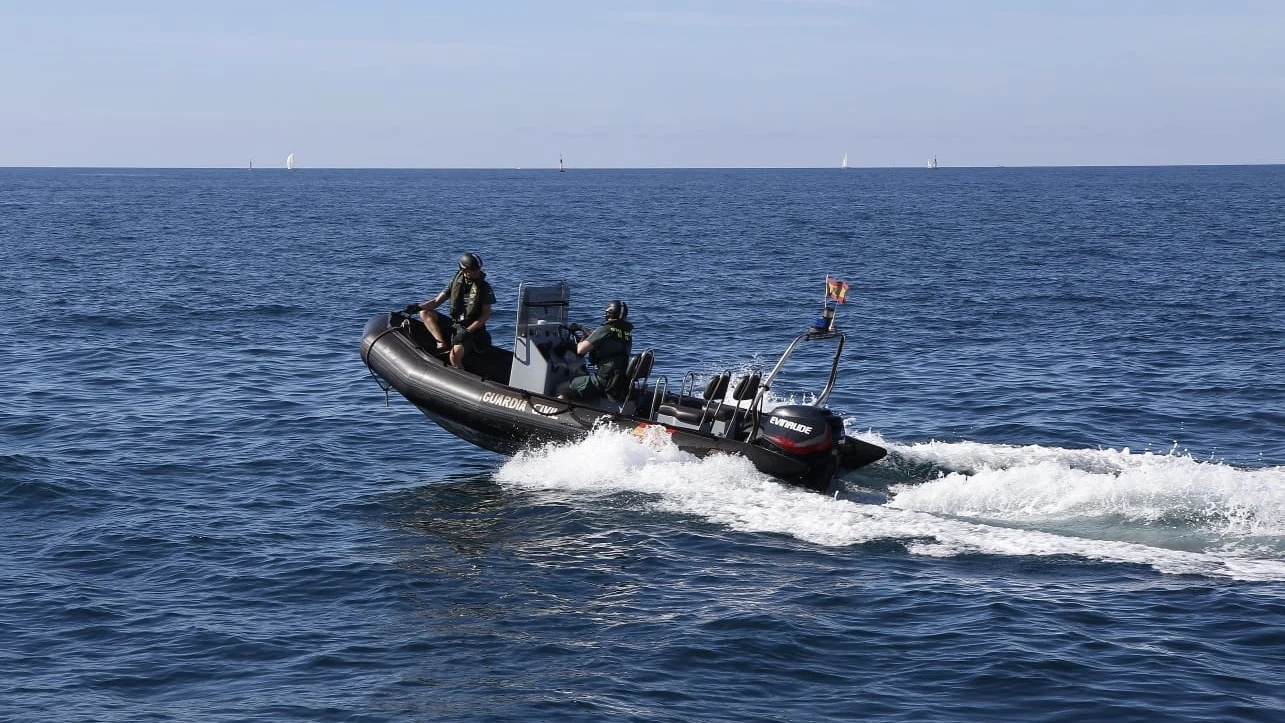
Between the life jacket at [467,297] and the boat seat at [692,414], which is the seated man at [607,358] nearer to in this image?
the boat seat at [692,414]

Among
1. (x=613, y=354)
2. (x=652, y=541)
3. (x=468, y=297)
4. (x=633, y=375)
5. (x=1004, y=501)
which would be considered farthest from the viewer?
(x=468, y=297)

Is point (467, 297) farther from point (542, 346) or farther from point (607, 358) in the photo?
point (607, 358)

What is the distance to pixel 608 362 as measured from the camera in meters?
15.4

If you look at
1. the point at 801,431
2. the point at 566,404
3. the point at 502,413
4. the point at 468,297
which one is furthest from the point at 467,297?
the point at 801,431

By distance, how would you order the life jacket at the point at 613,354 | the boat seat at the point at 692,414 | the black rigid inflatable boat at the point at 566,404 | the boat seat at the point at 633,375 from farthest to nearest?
the boat seat at the point at 633,375 → the life jacket at the point at 613,354 → the boat seat at the point at 692,414 → the black rigid inflatable boat at the point at 566,404

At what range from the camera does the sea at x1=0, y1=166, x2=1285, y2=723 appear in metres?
9.59

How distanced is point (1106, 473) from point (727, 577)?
5.25 meters

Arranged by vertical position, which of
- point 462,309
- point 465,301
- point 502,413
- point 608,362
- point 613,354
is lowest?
point 502,413

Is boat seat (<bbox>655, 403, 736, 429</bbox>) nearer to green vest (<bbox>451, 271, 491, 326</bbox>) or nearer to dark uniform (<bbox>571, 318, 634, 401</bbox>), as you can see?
dark uniform (<bbox>571, 318, 634, 401</bbox>)

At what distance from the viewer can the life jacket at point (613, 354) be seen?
15234mm

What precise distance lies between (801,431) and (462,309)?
479cm

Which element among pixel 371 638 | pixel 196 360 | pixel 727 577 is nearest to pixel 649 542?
pixel 727 577

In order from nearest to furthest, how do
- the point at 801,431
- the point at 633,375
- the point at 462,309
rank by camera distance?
the point at 801,431 → the point at 633,375 → the point at 462,309

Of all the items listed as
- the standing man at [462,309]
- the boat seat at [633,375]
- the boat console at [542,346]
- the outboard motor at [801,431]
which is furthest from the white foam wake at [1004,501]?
the standing man at [462,309]
